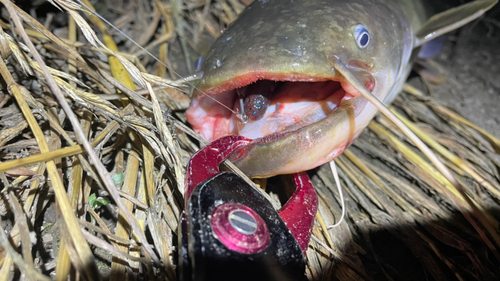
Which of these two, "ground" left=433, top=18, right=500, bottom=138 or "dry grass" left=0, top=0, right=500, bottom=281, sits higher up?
"dry grass" left=0, top=0, right=500, bottom=281

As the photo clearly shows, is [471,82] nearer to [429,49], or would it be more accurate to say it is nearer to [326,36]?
[429,49]

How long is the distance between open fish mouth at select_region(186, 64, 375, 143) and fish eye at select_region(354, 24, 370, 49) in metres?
0.11

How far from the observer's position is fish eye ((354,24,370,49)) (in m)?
1.20

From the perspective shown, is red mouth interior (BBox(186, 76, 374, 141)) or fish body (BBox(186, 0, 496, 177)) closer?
fish body (BBox(186, 0, 496, 177))

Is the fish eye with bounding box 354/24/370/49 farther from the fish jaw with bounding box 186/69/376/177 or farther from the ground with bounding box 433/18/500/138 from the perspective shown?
the ground with bounding box 433/18/500/138

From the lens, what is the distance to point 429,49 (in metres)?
2.20

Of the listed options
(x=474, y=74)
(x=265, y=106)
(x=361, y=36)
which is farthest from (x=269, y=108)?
(x=474, y=74)

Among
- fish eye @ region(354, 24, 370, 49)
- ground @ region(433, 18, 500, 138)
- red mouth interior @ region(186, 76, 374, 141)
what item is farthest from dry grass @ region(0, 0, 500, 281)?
fish eye @ region(354, 24, 370, 49)

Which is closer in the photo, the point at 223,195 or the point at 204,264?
the point at 204,264

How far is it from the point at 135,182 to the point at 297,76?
0.66m

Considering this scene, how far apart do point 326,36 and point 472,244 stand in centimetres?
99

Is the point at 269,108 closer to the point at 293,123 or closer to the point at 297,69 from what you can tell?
the point at 293,123

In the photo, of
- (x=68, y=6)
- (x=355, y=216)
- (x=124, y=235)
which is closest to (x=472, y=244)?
(x=355, y=216)

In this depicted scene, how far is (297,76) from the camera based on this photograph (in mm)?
1051
